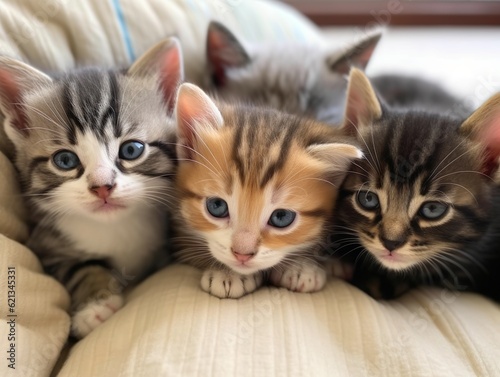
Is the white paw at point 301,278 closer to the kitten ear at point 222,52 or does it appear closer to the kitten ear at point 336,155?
the kitten ear at point 336,155

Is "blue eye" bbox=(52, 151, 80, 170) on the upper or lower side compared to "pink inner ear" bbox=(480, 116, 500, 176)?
lower

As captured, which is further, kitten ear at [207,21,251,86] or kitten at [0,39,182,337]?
kitten ear at [207,21,251,86]

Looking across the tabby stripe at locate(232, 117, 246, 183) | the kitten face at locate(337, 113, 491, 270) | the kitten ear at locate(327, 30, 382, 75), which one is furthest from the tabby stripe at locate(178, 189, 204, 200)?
the kitten ear at locate(327, 30, 382, 75)

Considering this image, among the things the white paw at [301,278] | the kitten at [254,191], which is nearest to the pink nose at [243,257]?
the kitten at [254,191]

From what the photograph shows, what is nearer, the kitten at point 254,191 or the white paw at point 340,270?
the kitten at point 254,191

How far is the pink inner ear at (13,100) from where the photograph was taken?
1.12 m

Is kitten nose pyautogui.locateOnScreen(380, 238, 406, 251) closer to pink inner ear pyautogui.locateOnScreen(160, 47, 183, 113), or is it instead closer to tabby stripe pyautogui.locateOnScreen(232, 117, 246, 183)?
tabby stripe pyautogui.locateOnScreen(232, 117, 246, 183)

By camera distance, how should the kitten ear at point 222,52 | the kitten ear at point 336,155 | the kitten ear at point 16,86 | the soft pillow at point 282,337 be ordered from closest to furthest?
the soft pillow at point 282,337 → the kitten ear at point 336,155 → the kitten ear at point 16,86 → the kitten ear at point 222,52

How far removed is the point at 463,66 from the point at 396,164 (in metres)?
1.35

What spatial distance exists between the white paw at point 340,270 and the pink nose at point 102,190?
0.52 meters

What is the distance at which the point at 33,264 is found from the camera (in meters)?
1.10

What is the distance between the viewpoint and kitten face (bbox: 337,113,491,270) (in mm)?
1023

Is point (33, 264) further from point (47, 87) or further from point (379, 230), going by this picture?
point (379, 230)

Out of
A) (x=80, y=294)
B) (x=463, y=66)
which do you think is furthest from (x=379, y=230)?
(x=463, y=66)
